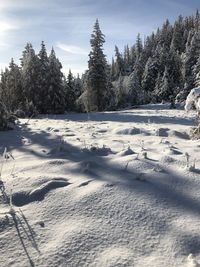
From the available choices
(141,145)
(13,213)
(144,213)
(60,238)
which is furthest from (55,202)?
(141,145)

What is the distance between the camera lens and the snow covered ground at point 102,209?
142 inches

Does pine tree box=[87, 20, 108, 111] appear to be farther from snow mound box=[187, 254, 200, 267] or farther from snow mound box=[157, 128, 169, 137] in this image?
snow mound box=[187, 254, 200, 267]

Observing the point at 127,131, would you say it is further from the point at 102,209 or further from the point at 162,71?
the point at 162,71

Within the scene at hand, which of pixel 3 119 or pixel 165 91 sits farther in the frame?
pixel 165 91

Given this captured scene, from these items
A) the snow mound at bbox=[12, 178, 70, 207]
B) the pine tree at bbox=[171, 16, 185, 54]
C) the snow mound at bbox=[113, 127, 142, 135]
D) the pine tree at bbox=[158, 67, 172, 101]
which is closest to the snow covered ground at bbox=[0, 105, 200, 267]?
the snow mound at bbox=[12, 178, 70, 207]

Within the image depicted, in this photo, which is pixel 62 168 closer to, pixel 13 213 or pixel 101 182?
pixel 101 182

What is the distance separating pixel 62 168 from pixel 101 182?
106 centimetres

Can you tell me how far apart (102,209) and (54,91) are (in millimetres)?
36734

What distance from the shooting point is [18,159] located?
690 cm

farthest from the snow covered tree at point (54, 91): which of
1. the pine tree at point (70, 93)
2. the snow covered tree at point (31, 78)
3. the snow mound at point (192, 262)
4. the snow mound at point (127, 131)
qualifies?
the snow mound at point (192, 262)

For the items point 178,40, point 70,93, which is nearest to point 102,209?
point 70,93

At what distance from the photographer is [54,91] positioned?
132ft

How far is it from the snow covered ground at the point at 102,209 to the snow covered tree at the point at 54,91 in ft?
109

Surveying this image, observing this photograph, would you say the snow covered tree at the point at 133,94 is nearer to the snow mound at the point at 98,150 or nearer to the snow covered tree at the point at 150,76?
the snow covered tree at the point at 150,76
